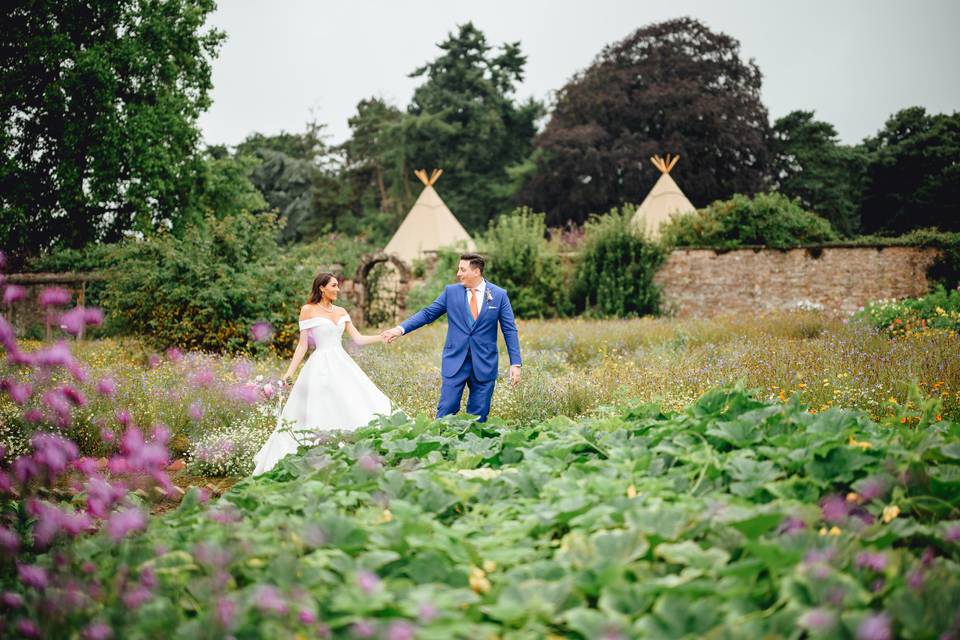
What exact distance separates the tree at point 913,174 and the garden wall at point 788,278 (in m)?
10.4

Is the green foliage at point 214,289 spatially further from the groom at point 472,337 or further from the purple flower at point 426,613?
the purple flower at point 426,613

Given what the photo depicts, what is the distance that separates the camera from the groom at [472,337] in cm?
560

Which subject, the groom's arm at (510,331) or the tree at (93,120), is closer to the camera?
the groom's arm at (510,331)

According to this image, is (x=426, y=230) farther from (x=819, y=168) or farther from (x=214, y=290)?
(x=819, y=168)

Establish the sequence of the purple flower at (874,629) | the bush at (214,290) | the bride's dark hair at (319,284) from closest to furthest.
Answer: the purple flower at (874,629) → the bride's dark hair at (319,284) → the bush at (214,290)

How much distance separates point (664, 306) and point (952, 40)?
13779 mm

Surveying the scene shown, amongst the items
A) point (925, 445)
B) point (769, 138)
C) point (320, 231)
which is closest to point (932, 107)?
point (769, 138)

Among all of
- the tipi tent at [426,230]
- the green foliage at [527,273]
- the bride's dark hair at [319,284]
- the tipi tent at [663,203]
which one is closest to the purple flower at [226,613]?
the bride's dark hair at [319,284]

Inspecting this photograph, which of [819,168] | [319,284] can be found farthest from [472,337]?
[819,168]

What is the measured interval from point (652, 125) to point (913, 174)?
37.6 feet

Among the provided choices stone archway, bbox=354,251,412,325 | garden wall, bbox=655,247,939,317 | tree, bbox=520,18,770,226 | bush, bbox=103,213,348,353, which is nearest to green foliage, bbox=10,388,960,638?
bush, bbox=103,213,348,353

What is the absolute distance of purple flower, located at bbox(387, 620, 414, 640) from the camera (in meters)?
1.47

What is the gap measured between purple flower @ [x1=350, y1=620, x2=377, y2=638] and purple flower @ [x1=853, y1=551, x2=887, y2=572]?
1.34 metres

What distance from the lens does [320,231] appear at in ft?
123
